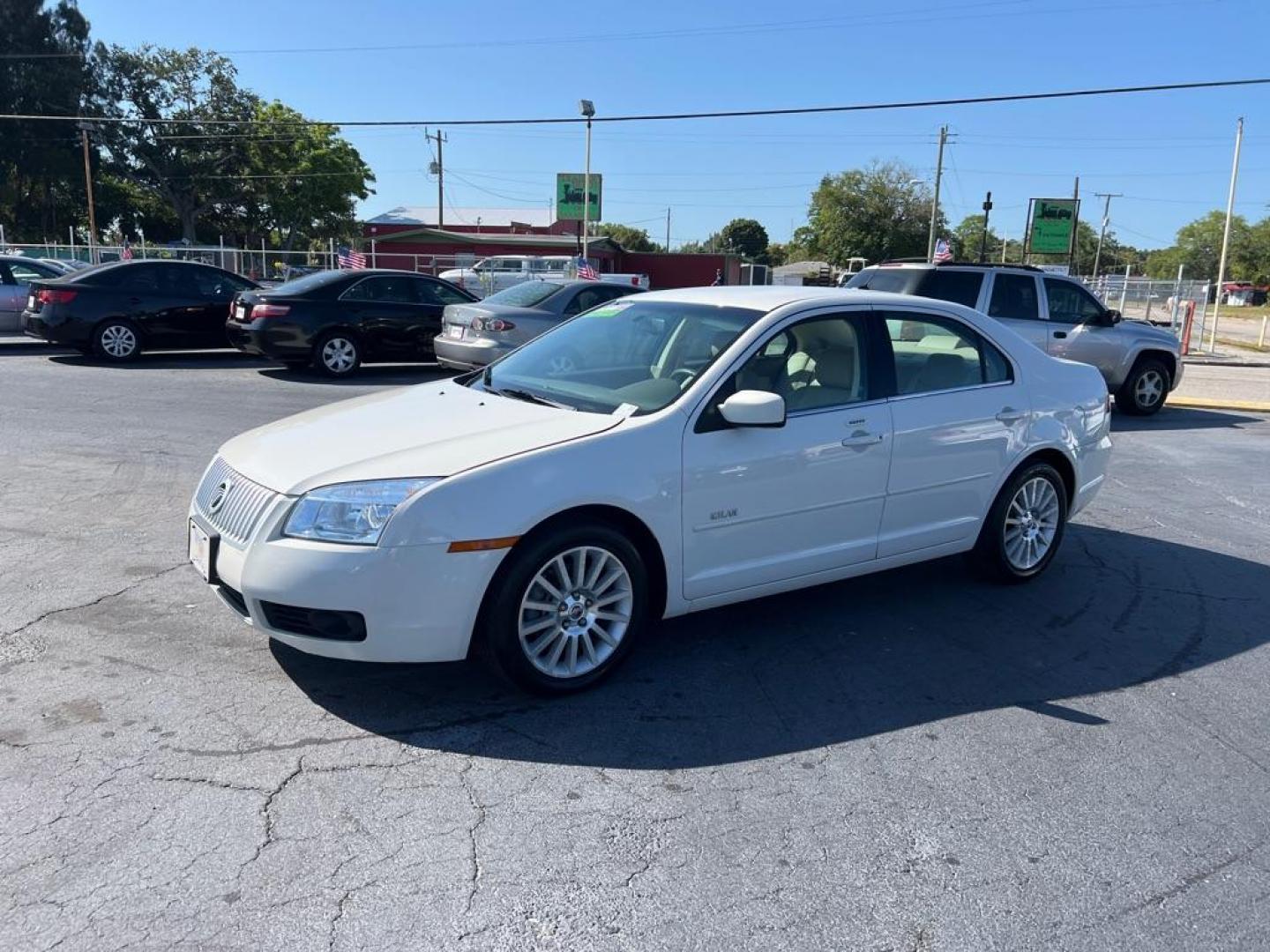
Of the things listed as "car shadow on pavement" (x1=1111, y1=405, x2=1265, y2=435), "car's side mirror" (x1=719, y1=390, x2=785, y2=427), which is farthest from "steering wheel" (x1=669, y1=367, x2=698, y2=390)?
"car shadow on pavement" (x1=1111, y1=405, x2=1265, y2=435)

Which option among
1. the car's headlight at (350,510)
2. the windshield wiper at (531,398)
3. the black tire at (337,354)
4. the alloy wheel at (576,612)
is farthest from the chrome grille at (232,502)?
the black tire at (337,354)

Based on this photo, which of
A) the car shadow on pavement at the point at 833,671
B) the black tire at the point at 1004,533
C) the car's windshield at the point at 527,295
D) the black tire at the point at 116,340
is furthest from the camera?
the black tire at the point at 116,340

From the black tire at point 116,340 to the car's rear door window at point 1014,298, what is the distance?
11.6 meters

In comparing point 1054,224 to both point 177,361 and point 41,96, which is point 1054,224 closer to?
point 177,361

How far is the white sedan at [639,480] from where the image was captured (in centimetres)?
370

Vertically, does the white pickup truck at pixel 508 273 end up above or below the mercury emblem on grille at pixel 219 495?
above

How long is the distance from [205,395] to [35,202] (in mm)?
61741

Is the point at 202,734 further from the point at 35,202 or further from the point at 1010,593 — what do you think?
the point at 35,202

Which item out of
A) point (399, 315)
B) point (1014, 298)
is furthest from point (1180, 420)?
point (399, 315)

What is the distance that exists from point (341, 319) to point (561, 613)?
10506 mm

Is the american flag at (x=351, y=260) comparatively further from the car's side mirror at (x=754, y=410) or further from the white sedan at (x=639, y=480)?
the car's side mirror at (x=754, y=410)

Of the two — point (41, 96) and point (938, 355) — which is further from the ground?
point (41, 96)

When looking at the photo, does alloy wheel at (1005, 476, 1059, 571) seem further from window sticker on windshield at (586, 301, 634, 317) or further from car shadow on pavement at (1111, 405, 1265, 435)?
car shadow on pavement at (1111, 405, 1265, 435)

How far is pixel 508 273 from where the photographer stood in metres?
35.9
